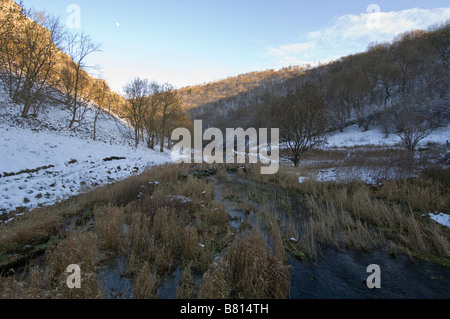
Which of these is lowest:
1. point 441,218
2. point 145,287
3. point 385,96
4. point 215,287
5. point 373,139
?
point 145,287

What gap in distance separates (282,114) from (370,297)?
1318cm

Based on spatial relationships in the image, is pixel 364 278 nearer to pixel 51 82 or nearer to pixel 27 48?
pixel 27 48

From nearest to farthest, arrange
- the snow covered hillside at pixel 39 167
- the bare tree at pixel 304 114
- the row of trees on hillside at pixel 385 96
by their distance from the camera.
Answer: the snow covered hillside at pixel 39 167 → the bare tree at pixel 304 114 → the row of trees on hillside at pixel 385 96

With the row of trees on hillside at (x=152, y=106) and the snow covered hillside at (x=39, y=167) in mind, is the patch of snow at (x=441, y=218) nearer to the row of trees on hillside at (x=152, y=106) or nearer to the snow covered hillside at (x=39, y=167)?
the snow covered hillside at (x=39, y=167)

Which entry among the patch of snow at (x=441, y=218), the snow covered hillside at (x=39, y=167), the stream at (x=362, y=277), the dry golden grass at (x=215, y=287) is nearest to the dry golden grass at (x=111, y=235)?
the dry golden grass at (x=215, y=287)

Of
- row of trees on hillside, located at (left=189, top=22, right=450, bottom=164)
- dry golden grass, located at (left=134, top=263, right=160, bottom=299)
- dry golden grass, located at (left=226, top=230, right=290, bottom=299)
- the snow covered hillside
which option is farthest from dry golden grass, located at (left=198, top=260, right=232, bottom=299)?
row of trees on hillside, located at (left=189, top=22, right=450, bottom=164)

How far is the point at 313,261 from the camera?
4.35m

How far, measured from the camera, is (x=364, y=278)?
3.79 metres

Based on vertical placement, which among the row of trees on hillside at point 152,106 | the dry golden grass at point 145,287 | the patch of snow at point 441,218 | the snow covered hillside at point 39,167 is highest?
the row of trees on hillside at point 152,106

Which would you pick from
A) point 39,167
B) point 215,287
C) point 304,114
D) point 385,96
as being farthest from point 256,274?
point 385,96

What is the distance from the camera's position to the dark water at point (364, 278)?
3.37 m

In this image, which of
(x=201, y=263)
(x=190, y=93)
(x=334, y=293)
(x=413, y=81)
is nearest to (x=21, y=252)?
(x=201, y=263)

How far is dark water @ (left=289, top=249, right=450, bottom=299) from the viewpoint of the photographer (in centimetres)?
337

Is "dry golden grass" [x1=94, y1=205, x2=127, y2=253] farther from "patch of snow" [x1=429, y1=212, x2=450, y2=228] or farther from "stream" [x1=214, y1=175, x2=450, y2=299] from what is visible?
"patch of snow" [x1=429, y1=212, x2=450, y2=228]
